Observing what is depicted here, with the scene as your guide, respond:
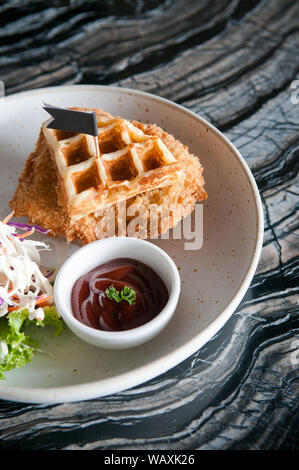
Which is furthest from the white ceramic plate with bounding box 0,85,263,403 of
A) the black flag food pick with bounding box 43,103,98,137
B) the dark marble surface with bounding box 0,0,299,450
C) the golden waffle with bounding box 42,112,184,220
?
the black flag food pick with bounding box 43,103,98,137

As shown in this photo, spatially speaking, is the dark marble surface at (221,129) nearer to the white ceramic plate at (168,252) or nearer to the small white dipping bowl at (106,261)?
the white ceramic plate at (168,252)

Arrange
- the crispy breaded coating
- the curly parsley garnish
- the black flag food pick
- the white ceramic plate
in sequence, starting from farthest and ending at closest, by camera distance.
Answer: the crispy breaded coating
the black flag food pick
the curly parsley garnish
the white ceramic plate

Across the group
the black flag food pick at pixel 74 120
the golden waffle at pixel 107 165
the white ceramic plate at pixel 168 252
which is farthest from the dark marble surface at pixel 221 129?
the black flag food pick at pixel 74 120

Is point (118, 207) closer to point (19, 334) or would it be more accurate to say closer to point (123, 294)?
point (123, 294)

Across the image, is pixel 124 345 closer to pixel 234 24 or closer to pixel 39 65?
pixel 39 65

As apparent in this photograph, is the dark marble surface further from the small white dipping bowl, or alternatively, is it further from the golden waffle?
the golden waffle
